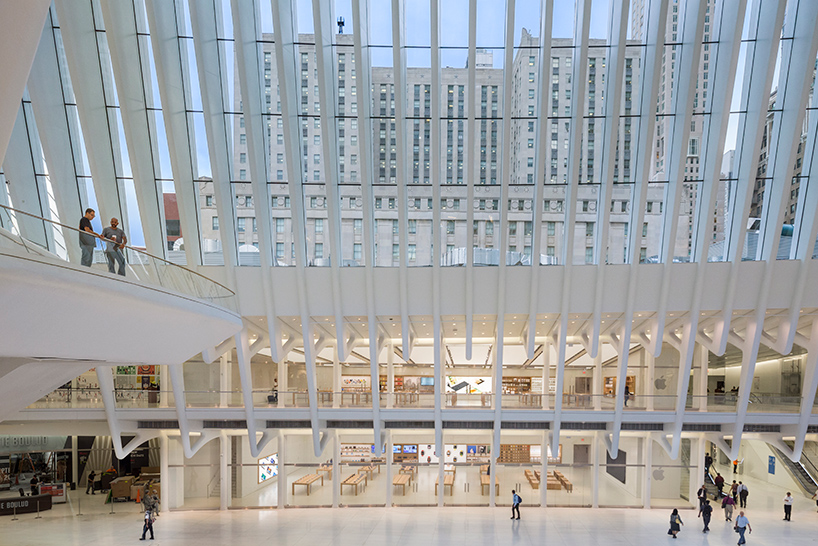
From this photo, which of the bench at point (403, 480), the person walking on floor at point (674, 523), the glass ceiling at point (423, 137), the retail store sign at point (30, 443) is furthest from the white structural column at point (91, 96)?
the person walking on floor at point (674, 523)

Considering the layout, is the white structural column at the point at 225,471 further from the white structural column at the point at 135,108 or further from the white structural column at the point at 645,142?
the white structural column at the point at 645,142

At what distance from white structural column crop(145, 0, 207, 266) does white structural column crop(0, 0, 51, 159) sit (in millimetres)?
7512

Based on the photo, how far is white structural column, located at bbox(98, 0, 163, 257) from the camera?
1633 centimetres

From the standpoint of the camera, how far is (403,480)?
23938 millimetres

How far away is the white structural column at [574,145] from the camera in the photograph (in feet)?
53.1

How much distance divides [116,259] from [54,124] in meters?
10.1

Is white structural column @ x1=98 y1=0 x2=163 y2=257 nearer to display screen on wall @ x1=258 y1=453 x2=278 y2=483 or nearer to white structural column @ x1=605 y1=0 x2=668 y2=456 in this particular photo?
display screen on wall @ x1=258 y1=453 x2=278 y2=483

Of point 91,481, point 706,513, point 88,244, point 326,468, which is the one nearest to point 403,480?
point 326,468

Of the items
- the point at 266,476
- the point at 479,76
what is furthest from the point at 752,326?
the point at 266,476

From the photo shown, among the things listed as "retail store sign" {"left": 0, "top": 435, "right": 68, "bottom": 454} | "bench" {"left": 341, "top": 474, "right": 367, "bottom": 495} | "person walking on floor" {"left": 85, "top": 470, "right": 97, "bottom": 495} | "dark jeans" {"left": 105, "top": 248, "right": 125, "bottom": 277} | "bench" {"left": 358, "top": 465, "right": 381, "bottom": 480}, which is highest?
"dark jeans" {"left": 105, "top": 248, "right": 125, "bottom": 277}

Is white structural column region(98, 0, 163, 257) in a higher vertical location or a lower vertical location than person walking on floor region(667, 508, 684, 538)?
higher

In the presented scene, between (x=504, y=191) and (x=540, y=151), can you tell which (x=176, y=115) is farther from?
(x=540, y=151)

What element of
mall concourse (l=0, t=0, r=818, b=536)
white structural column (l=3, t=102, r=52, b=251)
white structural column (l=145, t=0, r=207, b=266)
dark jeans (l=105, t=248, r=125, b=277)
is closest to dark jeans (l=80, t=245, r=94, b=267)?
dark jeans (l=105, t=248, r=125, b=277)

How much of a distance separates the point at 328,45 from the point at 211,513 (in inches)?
696
